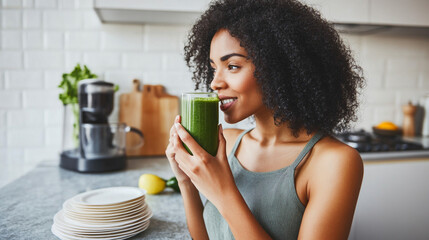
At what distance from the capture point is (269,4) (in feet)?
3.10

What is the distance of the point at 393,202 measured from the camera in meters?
1.97

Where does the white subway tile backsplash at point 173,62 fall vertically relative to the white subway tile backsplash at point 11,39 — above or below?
below

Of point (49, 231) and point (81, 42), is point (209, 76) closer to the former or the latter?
point (49, 231)

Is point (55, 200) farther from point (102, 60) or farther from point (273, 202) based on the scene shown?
point (102, 60)

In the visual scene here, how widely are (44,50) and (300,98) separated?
70.9 inches

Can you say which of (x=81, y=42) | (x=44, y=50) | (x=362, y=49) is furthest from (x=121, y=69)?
(x=362, y=49)

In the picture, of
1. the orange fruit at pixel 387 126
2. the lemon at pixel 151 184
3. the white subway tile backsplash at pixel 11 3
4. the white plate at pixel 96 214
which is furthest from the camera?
the orange fruit at pixel 387 126

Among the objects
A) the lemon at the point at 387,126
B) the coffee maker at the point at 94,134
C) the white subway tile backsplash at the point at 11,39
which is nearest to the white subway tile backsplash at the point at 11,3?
the white subway tile backsplash at the point at 11,39

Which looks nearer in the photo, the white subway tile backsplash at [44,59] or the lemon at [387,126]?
the white subway tile backsplash at [44,59]

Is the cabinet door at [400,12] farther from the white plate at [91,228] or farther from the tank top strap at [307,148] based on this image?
the white plate at [91,228]

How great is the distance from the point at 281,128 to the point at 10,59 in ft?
6.13

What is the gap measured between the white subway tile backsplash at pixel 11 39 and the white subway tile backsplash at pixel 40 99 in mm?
300

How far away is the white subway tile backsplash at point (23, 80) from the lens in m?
2.06

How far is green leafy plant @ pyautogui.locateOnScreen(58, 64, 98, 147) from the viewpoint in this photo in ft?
6.25
